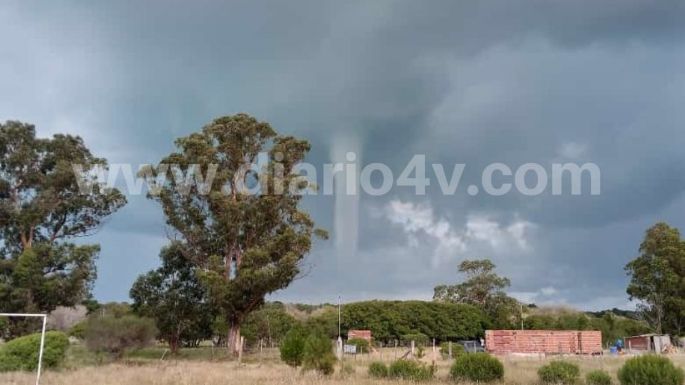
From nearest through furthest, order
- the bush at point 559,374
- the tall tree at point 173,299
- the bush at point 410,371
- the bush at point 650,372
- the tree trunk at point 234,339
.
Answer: the bush at point 650,372 → the bush at point 559,374 → the bush at point 410,371 → the tree trunk at point 234,339 → the tall tree at point 173,299

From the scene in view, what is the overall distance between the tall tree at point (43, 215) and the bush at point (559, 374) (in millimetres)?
24832

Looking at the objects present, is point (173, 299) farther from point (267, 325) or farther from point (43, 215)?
point (267, 325)

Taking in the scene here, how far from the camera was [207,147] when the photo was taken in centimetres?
3372

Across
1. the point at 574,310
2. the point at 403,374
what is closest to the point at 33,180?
the point at 403,374

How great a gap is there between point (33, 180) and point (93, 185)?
3.11 m

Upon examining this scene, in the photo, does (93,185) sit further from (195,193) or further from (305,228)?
(305,228)

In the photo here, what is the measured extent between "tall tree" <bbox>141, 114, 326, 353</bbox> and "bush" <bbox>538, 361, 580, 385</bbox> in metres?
17.0

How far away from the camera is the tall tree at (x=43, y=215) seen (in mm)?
31188

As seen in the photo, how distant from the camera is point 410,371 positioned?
1808cm

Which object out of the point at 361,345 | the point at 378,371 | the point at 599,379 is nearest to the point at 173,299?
the point at 361,345

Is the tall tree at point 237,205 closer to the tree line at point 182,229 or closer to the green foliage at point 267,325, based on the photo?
the tree line at point 182,229

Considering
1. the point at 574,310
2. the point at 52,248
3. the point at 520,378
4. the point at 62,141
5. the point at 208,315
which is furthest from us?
the point at 574,310

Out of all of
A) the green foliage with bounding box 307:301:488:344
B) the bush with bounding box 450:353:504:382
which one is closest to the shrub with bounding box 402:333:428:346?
the green foliage with bounding box 307:301:488:344

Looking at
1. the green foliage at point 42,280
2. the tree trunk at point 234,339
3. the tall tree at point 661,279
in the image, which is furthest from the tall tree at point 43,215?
the tall tree at point 661,279
